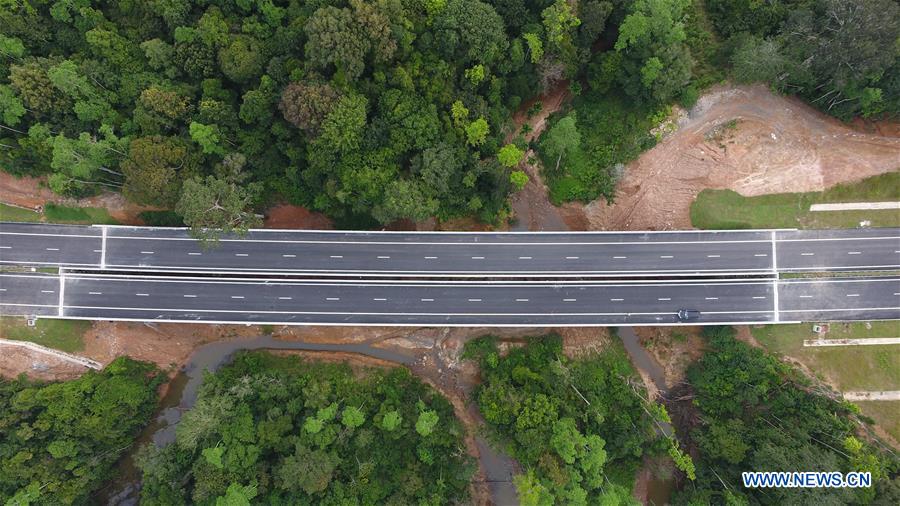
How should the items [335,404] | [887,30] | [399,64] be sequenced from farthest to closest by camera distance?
[335,404] < [399,64] < [887,30]

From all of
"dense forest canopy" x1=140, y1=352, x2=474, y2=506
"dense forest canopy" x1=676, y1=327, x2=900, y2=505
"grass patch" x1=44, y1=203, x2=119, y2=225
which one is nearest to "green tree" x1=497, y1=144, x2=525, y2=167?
"dense forest canopy" x1=140, y1=352, x2=474, y2=506

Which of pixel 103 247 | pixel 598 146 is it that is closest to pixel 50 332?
pixel 103 247

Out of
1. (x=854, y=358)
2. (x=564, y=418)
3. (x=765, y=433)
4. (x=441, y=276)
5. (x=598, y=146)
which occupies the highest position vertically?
(x=598, y=146)

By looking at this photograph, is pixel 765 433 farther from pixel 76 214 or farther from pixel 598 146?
pixel 76 214

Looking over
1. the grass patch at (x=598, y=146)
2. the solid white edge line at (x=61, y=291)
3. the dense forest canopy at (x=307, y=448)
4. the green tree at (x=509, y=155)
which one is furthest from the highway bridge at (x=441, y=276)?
the green tree at (x=509, y=155)

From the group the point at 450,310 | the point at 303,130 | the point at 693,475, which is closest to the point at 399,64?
the point at 303,130

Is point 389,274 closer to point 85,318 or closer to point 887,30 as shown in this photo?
point 85,318
